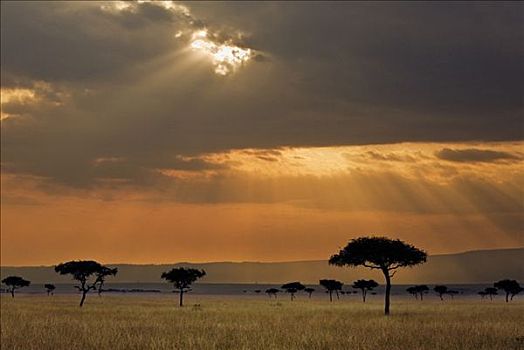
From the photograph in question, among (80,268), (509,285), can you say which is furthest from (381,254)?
(509,285)

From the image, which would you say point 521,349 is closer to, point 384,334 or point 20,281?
point 384,334

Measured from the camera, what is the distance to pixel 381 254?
2640 inches

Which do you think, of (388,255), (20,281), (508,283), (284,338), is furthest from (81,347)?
(20,281)

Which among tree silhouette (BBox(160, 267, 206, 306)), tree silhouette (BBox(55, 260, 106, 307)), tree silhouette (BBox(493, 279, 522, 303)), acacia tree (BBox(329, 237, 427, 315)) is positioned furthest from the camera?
tree silhouette (BBox(493, 279, 522, 303))

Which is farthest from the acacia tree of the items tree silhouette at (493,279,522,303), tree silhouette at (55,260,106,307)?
tree silhouette at (493,279,522,303)

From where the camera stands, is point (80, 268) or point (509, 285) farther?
point (509, 285)

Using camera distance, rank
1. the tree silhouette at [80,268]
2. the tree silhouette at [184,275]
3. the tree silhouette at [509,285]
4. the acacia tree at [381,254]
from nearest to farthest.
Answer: the acacia tree at [381,254] < the tree silhouette at [80,268] < the tree silhouette at [184,275] < the tree silhouette at [509,285]

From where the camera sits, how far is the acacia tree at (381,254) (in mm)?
67125

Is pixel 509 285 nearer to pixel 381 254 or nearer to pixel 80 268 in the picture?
pixel 381 254

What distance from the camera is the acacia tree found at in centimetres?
6712

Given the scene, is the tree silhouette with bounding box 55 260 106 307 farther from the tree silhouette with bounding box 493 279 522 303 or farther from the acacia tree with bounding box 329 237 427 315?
the tree silhouette with bounding box 493 279 522 303

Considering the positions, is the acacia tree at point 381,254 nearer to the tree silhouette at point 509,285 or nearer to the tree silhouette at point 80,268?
the tree silhouette at point 80,268

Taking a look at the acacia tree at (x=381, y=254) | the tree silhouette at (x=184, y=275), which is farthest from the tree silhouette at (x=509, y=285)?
the acacia tree at (x=381, y=254)

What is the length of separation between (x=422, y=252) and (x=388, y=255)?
5.96 m
